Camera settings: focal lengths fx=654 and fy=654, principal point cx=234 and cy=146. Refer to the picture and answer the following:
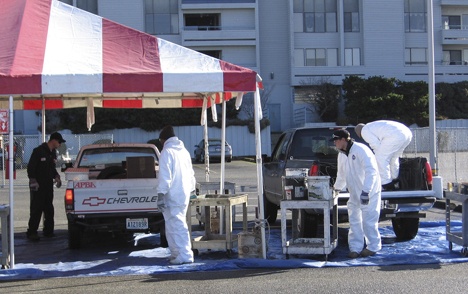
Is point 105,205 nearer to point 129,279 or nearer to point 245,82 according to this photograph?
point 129,279

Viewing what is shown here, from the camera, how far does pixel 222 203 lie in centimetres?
969

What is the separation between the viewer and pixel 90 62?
945cm

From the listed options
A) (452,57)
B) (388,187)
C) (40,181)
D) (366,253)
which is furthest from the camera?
(452,57)

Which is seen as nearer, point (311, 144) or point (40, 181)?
point (311, 144)

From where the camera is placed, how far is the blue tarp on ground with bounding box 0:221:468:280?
8.98 metres

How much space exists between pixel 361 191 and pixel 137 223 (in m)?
3.53

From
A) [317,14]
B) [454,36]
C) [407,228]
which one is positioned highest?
[317,14]

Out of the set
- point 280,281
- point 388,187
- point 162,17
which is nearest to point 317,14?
point 162,17

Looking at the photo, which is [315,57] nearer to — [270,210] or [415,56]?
[415,56]

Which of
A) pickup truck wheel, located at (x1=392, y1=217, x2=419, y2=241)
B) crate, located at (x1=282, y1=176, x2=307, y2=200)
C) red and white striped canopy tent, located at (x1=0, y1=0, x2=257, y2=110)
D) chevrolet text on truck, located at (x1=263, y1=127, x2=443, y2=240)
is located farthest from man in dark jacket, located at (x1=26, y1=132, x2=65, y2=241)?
pickup truck wheel, located at (x1=392, y1=217, x2=419, y2=241)

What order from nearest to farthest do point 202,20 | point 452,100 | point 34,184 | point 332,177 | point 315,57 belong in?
1. point 332,177
2. point 34,184
3. point 452,100
4. point 315,57
5. point 202,20

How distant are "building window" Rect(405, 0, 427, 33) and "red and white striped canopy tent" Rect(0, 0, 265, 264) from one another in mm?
43381

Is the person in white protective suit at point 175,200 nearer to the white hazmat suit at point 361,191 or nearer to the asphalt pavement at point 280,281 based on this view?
the asphalt pavement at point 280,281

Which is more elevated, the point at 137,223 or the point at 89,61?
the point at 89,61
